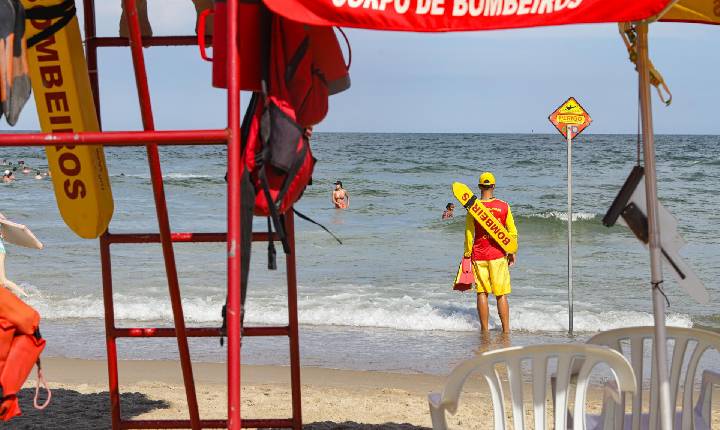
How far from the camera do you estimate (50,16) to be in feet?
12.9

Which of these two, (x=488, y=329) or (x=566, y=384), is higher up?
(x=566, y=384)

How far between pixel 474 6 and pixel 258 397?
197 inches

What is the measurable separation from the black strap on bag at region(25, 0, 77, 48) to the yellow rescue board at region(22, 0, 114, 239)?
18 millimetres

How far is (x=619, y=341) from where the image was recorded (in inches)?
161

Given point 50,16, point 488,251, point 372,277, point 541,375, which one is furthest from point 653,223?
point 372,277

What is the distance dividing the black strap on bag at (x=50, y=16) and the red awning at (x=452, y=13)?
1408 millimetres

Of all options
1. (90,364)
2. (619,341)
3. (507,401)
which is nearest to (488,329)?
(507,401)

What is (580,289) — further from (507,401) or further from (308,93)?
(308,93)

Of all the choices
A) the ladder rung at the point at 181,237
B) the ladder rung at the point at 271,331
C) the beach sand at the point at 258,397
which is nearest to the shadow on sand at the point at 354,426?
the beach sand at the point at 258,397

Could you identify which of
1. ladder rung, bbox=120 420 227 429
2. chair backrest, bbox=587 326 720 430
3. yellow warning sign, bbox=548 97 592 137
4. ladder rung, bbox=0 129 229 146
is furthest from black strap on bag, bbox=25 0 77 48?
yellow warning sign, bbox=548 97 592 137

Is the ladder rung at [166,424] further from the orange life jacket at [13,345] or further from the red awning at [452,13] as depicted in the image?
the red awning at [452,13]

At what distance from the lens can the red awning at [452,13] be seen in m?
2.88

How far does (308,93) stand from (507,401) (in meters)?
4.80

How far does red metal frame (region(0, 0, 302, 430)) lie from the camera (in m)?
2.94
